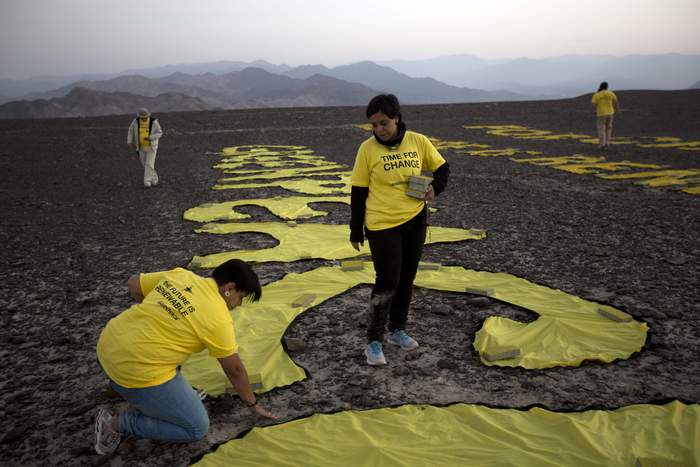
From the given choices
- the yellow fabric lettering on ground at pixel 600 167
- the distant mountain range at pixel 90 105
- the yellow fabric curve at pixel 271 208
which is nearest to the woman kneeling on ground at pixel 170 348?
the yellow fabric curve at pixel 271 208

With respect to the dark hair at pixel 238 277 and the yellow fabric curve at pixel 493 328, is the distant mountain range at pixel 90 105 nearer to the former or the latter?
the yellow fabric curve at pixel 493 328

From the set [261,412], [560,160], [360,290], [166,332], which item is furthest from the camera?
[560,160]

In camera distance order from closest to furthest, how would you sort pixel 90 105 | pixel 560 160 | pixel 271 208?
1. pixel 271 208
2. pixel 560 160
3. pixel 90 105

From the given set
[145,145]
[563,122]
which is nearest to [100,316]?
[145,145]

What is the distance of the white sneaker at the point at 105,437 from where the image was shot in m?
2.88

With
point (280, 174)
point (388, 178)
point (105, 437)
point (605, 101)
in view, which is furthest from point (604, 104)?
point (105, 437)

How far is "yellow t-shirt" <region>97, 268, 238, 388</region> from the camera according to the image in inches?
106

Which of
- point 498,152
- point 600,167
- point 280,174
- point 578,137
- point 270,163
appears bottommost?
point 280,174

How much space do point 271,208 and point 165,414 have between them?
6579 millimetres

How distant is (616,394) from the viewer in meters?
3.32

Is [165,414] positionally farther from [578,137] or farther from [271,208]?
[578,137]

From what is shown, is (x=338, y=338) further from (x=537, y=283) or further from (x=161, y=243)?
(x=161, y=243)

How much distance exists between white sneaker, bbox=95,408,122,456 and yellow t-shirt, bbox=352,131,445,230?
2.11 metres

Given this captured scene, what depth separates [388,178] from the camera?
3.52 metres
